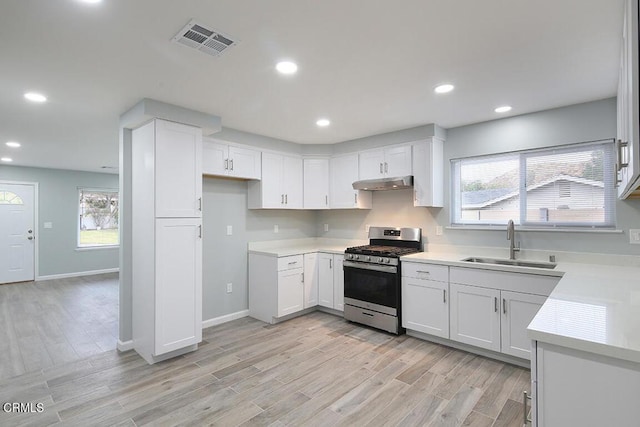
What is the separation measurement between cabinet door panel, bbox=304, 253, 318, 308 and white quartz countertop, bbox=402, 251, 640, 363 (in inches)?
109

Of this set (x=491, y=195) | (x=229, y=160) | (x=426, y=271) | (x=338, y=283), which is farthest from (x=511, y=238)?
(x=229, y=160)

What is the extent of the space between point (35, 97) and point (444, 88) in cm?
346

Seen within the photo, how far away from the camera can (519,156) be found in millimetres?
3430

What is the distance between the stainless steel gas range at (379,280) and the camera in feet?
11.9

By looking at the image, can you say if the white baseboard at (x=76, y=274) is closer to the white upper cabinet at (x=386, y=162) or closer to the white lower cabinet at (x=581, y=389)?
the white upper cabinet at (x=386, y=162)

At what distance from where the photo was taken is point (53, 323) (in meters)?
4.17

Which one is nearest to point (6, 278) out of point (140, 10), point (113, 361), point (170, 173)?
point (113, 361)

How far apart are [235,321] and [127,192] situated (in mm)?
2014

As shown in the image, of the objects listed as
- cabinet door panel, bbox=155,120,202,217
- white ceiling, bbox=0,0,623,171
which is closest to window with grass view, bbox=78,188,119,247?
white ceiling, bbox=0,0,623,171

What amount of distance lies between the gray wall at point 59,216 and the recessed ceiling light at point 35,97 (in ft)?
16.9

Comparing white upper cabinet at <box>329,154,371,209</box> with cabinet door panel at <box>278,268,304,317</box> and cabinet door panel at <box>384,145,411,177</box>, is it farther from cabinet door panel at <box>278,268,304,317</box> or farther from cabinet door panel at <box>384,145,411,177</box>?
cabinet door panel at <box>278,268,304,317</box>

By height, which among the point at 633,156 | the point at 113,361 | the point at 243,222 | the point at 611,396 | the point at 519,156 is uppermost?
the point at 519,156

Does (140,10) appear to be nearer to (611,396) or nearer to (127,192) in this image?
(127,192)

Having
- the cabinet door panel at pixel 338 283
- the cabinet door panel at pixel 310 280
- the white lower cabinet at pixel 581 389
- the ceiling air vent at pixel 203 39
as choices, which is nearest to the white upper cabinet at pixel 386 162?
the cabinet door panel at pixel 338 283
